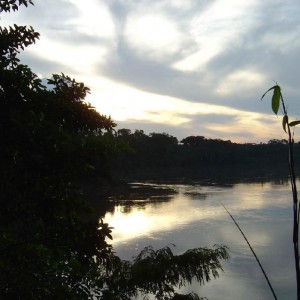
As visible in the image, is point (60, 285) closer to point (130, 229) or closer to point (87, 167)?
point (87, 167)

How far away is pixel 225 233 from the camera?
1194 inches

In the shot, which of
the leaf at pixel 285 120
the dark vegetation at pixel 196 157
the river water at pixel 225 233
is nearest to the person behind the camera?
the leaf at pixel 285 120

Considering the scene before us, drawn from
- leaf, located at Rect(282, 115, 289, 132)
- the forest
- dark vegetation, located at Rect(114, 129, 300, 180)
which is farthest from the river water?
dark vegetation, located at Rect(114, 129, 300, 180)

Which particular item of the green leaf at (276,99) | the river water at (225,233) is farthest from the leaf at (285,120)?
the river water at (225,233)

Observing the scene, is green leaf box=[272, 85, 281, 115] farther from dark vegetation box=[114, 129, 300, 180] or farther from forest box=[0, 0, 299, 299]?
dark vegetation box=[114, 129, 300, 180]

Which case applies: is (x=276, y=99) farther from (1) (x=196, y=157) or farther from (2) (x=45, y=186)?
(1) (x=196, y=157)

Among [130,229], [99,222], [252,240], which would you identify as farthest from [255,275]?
[99,222]

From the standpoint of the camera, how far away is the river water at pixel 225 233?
19.9m

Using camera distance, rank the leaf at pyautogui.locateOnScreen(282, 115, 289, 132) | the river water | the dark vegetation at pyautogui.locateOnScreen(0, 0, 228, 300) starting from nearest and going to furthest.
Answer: the leaf at pyautogui.locateOnScreen(282, 115, 289, 132) < the dark vegetation at pyautogui.locateOnScreen(0, 0, 228, 300) < the river water

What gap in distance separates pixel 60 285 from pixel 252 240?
1033 inches

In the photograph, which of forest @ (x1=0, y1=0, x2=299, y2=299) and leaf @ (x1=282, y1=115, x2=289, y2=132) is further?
forest @ (x1=0, y1=0, x2=299, y2=299)

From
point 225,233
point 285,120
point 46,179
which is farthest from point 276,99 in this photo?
point 225,233

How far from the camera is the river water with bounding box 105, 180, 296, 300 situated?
19891 mm

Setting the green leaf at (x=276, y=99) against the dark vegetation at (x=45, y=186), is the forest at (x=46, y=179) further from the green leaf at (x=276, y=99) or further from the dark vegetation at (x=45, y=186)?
the green leaf at (x=276, y=99)
